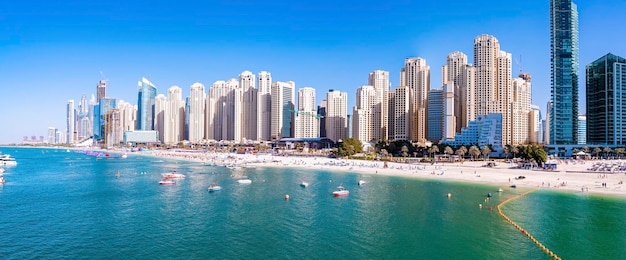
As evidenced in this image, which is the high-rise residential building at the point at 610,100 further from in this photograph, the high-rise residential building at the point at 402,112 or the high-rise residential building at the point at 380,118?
the high-rise residential building at the point at 380,118

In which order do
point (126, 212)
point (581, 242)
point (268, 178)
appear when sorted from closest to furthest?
point (581, 242) < point (126, 212) < point (268, 178)

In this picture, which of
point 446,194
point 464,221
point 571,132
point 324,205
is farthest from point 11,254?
point 571,132

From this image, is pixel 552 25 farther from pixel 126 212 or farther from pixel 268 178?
pixel 126 212

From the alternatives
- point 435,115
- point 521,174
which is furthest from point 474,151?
point 435,115

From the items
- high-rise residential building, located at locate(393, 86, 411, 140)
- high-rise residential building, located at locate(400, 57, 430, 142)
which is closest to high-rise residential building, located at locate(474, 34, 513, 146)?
high-rise residential building, located at locate(400, 57, 430, 142)

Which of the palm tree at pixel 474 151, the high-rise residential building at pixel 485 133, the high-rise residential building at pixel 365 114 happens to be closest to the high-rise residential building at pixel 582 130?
the high-rise residential building at pixel 485 133

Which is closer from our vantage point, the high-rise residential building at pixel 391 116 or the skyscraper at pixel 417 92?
the skyscraper at pixel 417 92
